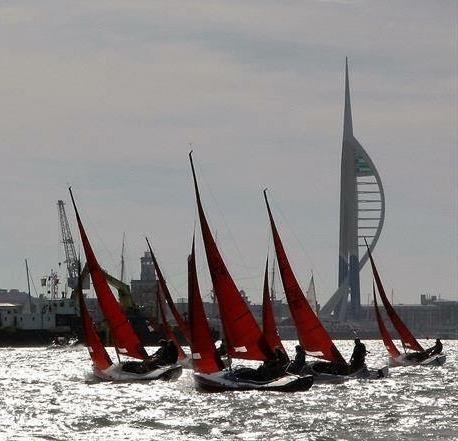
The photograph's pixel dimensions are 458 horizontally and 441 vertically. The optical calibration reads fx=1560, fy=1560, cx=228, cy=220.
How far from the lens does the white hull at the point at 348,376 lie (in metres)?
71.4

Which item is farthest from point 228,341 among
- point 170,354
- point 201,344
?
point 170,354

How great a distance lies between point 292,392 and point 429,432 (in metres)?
16.2

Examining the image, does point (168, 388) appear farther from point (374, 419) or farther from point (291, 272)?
point (374, 419)

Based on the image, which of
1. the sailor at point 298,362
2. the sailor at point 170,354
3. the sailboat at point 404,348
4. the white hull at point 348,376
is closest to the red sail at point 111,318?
the sailor at point 170,354

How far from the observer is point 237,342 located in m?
63.2

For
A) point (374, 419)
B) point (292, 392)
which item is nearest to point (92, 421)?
point (374, 419)

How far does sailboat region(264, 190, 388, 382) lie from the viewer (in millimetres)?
71188

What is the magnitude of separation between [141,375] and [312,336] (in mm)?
8576

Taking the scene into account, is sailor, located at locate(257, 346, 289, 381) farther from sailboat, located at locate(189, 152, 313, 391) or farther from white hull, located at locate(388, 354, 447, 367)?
white hull, located at locate(388, 354, 447, 367)

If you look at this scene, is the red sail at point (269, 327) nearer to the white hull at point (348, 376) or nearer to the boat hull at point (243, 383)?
the white hull at point (348, 376)

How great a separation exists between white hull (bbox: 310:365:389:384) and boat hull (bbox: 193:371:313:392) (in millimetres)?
6065

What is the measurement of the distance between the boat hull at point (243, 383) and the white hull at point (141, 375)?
8.49 m

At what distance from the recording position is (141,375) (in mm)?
73750

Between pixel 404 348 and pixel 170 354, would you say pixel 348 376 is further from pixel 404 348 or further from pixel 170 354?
pixel 404 348
